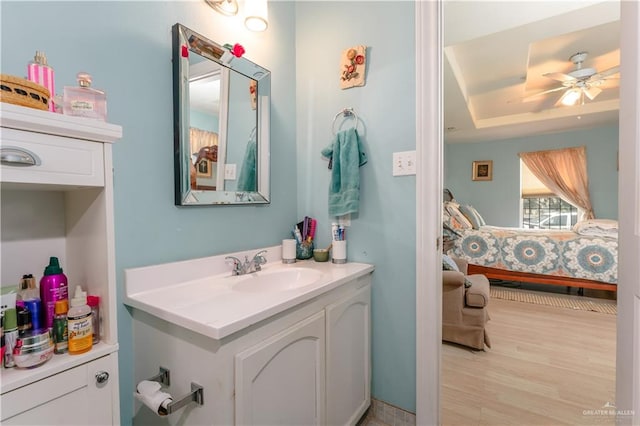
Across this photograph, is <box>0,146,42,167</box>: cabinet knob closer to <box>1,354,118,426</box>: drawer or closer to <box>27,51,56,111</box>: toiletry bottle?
<box>27,51,56,111</box>: toiletry bottle

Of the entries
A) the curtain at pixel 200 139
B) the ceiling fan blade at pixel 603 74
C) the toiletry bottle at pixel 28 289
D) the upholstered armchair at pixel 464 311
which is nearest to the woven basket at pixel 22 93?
the toiletry bottle at pixel 28 289

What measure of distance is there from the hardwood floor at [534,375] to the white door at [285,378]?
0.93 metres

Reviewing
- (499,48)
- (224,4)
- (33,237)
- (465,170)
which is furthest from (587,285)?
(33,237)

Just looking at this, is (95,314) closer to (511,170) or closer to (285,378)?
(285,378)

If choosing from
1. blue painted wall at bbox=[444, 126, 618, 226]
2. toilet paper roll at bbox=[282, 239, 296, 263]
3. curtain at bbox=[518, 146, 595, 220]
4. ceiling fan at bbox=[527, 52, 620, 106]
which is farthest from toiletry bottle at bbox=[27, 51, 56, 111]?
curtain at bbox=[518, 146, 595, 220]

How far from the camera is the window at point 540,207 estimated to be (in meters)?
5.33

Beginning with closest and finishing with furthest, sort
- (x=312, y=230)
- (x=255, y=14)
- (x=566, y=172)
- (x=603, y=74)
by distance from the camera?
(x=255, y=14) < (x=312, y=230) < (x=603, y=74) < (x=566, y=172)

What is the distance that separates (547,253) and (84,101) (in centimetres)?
421

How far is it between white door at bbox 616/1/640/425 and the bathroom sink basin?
93 centimetres

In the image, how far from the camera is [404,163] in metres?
1.38

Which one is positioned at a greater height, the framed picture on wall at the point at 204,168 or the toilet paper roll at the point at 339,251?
the framed picture on wall at the point at 204,168

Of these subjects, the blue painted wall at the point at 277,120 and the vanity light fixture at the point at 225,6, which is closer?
the blue painted wall at the point at 277,120

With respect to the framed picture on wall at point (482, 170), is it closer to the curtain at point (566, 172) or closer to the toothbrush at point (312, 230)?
the curtain at point (566, 172)

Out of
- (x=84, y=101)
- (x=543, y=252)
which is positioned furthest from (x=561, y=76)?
(x=84, y=101)
